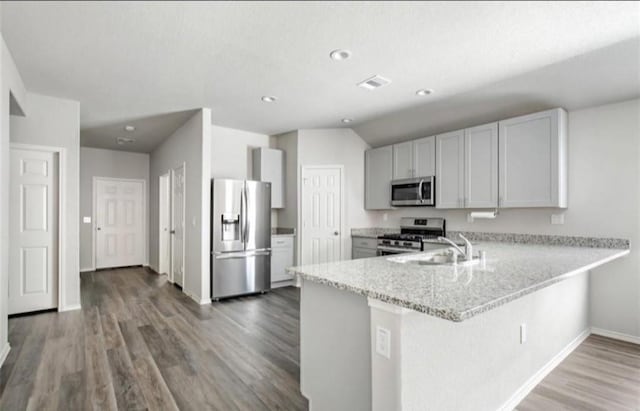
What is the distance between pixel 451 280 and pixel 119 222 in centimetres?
714

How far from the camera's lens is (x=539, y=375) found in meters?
2.35

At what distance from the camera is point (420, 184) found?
438cm

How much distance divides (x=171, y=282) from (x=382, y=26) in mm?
5045

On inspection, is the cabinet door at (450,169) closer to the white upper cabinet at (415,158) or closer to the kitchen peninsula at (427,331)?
the white upper cabinet at (415,158)

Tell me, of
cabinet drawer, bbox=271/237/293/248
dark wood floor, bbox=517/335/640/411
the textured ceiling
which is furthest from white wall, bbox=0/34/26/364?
dark wood floor, bbox=517/335/640/411

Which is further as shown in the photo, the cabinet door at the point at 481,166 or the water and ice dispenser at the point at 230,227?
the water and ice dispenser at the point at 230,227

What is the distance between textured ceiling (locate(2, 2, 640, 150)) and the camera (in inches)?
79.0

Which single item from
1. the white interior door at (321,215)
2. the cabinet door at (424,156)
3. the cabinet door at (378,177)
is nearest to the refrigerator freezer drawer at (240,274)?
the white interior door at (321,215)

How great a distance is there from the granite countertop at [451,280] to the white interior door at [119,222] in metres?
6.37

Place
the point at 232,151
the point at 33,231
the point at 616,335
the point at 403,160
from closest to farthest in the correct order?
Result: the point at 616,335, the point at 33,231, the point at 403,160, the point at 232,151

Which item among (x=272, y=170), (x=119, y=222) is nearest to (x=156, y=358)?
(x=272, y=170)

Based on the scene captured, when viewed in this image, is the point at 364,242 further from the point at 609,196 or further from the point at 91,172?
the point at 91,172

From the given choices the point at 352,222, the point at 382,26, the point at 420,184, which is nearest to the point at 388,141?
the point at 420,184

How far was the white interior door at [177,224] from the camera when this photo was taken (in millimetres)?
5016
